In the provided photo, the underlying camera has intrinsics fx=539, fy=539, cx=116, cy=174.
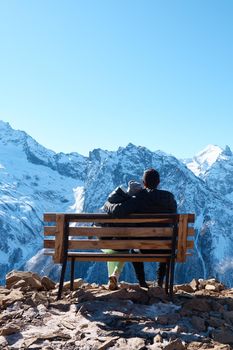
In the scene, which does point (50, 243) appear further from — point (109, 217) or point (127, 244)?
point (127, 244)

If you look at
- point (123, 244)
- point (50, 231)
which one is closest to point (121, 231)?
point (123, 244)

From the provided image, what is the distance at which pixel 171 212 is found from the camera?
42.7 ft

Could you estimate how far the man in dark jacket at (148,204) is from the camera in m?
12.5

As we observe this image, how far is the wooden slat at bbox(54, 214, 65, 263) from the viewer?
12.3 metres

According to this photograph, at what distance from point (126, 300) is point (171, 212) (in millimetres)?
2604

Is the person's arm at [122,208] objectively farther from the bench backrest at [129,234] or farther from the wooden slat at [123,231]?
the wooden slat at [123,231]

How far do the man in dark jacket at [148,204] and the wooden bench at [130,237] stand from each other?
27cm

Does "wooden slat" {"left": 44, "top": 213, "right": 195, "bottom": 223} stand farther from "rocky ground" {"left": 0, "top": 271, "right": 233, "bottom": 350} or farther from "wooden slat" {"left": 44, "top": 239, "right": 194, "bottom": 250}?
"rocky ground" {"left": 0, "top": 271, "right": 233, "bottom": 350}

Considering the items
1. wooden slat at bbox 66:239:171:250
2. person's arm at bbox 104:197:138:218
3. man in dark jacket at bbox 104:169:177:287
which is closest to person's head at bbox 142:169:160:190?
man in dark jacket at bbox 104:169:177:287

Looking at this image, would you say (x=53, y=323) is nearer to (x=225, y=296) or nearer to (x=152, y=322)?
(x=152, y=322)

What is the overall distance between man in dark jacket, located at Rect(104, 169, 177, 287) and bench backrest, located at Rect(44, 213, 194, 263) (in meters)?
0.28

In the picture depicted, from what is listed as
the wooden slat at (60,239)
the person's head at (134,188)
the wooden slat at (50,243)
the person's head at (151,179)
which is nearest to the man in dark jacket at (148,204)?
the person's head at (151,179)

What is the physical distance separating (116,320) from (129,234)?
227 cm

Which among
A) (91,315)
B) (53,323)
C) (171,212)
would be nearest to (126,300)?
(91,315)
